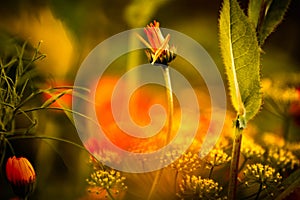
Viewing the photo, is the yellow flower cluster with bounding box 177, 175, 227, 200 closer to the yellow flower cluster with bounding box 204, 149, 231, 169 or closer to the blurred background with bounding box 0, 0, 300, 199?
the yellow flower cluster with bounding box 204, 149, 231, 169

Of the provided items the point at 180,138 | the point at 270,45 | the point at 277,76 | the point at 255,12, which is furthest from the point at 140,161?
the point at 270,45

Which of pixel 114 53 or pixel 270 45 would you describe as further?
pixel 270 45

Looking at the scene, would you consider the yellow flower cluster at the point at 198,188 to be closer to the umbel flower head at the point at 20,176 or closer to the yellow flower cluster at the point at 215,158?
the yellow flower cluster at the point at 215,158

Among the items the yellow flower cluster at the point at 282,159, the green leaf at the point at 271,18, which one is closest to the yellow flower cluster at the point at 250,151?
the yellow flower cluster at the point at 282,159

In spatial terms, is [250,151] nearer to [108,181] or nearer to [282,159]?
[282,159]

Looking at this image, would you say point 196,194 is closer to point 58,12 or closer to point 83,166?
point 83,166

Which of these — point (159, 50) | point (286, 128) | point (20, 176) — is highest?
point (286, 128)

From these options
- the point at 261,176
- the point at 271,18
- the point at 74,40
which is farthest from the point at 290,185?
the point at 74,40

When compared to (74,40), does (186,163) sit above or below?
below
